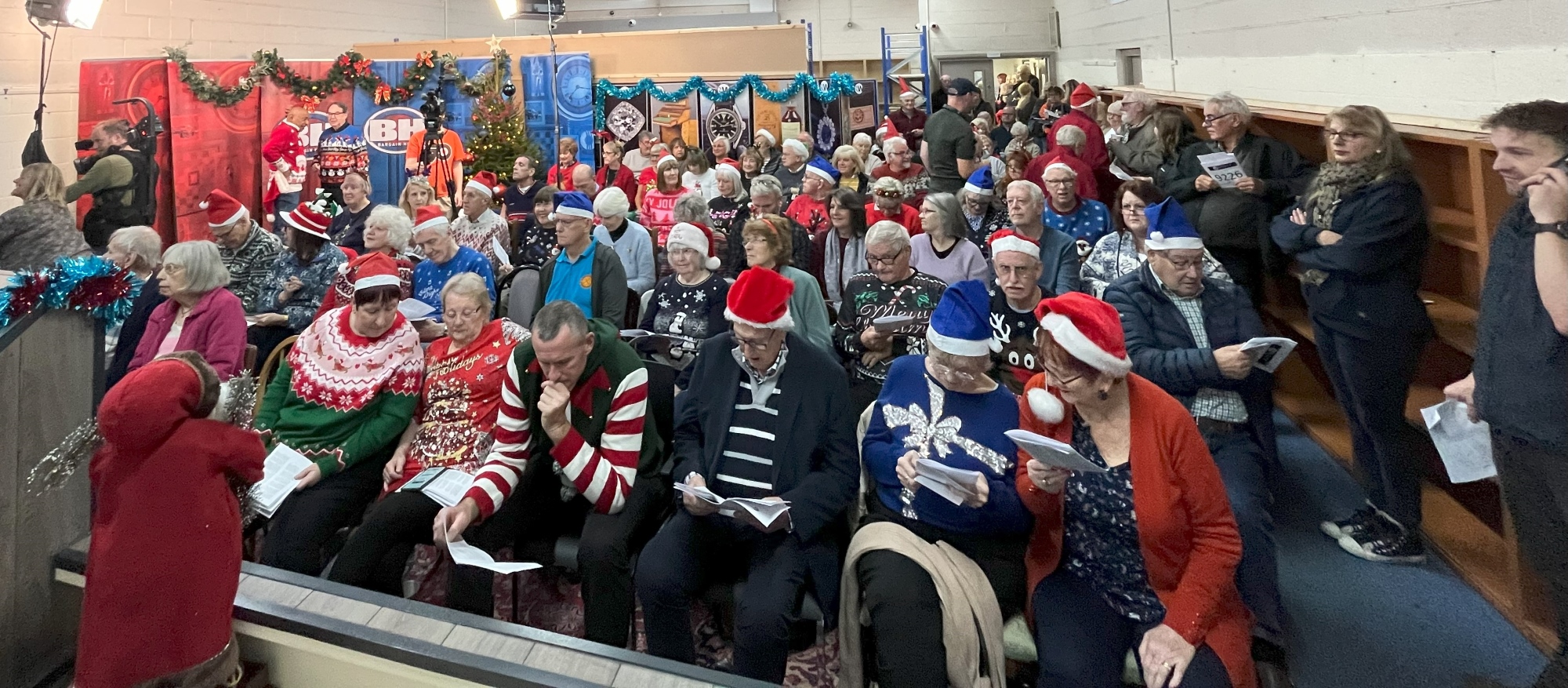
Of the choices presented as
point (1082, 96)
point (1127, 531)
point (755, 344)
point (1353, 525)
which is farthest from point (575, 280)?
point (1082, 96)

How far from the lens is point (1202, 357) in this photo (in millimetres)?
2521

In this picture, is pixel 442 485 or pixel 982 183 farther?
pixel 982 183

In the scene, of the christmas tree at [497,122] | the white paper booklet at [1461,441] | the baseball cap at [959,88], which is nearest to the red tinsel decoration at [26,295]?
the white paper booklet at [1461,441]

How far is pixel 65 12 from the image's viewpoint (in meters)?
6.75

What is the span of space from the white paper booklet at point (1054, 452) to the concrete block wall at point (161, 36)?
8.76 meters

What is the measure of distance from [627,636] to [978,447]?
1.11 metres

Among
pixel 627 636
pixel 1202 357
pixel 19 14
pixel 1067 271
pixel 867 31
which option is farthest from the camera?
pixel 867 31

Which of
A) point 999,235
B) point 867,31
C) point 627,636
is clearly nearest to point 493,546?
point 627,636

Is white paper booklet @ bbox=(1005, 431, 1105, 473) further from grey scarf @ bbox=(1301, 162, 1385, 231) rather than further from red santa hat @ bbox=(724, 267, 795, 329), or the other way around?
grey scarf @ bbox=(1301, 162, 1385, 231)

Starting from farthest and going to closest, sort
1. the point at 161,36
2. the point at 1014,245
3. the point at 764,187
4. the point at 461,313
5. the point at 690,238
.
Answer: the point at 161,36
the point at 764,187
the point at 690,238
the point at 1014,245
the point at 461,313

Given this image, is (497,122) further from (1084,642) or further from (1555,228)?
(1555,228)

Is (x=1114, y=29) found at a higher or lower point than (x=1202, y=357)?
higher

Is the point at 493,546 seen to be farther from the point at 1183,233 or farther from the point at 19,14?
the point at 19,14

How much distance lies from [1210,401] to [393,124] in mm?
8252
